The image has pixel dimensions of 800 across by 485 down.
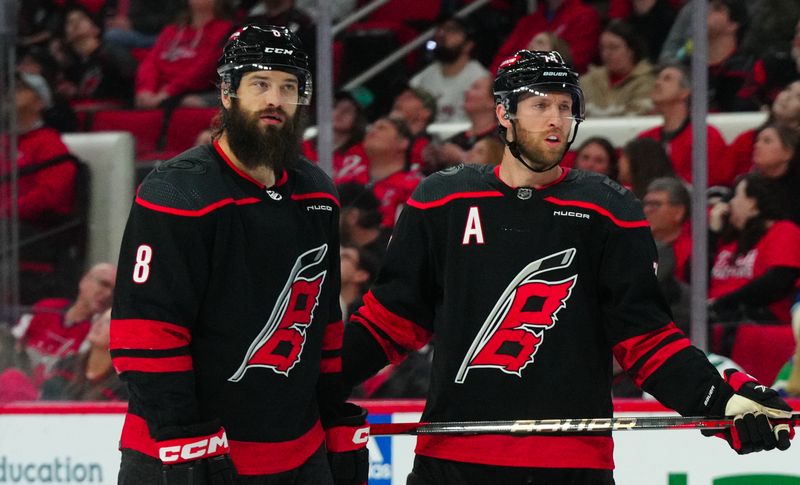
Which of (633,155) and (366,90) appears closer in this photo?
(633,155)

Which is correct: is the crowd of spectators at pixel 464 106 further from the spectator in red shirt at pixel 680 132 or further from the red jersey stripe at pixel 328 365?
the red jersey stripe at pixel 328 365

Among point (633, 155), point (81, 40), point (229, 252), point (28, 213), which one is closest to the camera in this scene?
point (229, 252)

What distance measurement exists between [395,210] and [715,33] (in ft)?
3.77

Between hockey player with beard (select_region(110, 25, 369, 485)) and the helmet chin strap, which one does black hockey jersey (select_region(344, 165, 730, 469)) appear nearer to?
the helmet chin strap

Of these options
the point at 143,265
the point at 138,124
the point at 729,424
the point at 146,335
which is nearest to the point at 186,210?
the point at 143,265

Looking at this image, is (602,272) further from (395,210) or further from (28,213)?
(28,213)

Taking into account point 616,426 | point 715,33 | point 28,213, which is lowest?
point 616,426

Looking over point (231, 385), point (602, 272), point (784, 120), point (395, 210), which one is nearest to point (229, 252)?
point (231, 385)

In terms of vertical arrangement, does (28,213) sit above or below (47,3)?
below

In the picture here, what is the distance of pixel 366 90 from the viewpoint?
459 centimetres

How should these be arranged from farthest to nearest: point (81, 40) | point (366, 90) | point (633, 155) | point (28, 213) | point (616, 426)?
point (81, 40)
point (366, 90)
point (28, 213)
point (633, 155)
point (616, 426)

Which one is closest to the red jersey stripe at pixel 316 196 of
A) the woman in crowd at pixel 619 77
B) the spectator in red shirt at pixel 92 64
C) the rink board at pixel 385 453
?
the rink board at pixel 385 453

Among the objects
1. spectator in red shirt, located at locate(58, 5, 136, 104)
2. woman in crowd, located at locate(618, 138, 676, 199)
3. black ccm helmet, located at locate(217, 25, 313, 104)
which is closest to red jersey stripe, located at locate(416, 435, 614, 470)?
black ccm helmet, located at locate(217, 25, 313, 104)

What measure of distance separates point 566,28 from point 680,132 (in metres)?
0.76
